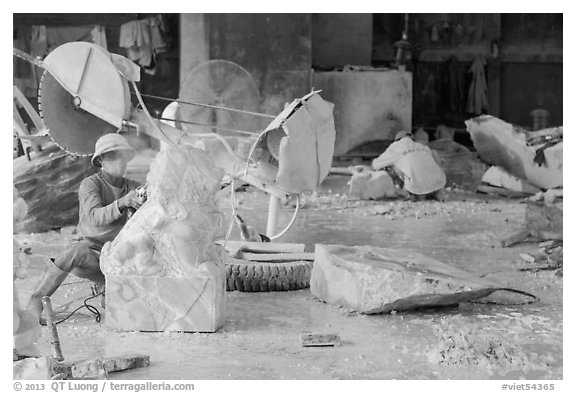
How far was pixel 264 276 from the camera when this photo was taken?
7.69m

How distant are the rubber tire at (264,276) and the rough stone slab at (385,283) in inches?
10.3

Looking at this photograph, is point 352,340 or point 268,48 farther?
point 268,48

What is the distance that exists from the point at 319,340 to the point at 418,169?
758cm

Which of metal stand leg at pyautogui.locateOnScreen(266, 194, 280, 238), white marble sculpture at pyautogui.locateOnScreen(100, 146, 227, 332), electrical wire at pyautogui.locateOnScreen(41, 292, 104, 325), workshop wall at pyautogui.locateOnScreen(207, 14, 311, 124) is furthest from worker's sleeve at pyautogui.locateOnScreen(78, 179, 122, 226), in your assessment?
workshop wall at pyautogui.locateOnScreen(207, 14, 311, 124)

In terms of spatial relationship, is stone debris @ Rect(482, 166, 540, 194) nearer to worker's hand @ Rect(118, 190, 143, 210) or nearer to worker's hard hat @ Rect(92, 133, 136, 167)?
worker's hard hat @ Rect(92, 133, 136, 167)

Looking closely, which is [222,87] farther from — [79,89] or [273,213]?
[79,89]

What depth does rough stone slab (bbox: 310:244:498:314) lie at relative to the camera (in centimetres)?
684

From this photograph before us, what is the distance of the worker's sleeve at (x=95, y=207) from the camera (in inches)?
268

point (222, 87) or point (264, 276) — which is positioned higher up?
point (222, 87)

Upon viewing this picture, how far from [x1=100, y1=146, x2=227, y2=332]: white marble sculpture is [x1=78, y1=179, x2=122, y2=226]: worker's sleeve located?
35cm

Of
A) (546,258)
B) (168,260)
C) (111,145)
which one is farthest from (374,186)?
(168,260)

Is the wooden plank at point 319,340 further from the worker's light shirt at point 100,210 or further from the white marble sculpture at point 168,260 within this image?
the worker's light shirt at point 100,210

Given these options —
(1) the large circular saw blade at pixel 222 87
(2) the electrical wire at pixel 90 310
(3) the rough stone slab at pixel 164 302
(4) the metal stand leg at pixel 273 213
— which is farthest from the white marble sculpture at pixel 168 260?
(1) the large circular saw blade at pixel 222 87
